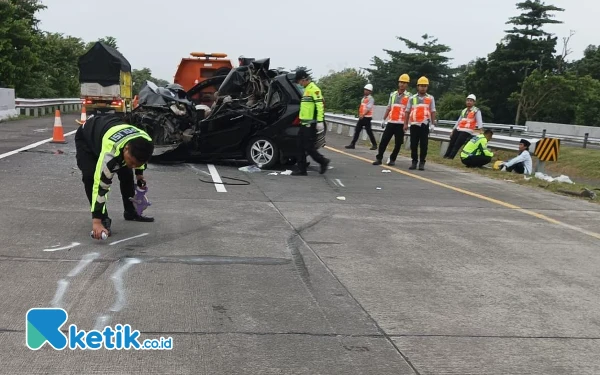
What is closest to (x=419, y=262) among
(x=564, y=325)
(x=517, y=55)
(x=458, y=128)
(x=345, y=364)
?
(x=564, y=325)

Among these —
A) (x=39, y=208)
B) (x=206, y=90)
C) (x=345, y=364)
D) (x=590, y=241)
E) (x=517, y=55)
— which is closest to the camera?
(x=345, y=364)

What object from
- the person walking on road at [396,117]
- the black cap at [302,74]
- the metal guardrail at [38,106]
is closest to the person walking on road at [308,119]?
the black cap at [302,74]

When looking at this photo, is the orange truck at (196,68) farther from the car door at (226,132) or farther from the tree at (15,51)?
the tree at (15,51)

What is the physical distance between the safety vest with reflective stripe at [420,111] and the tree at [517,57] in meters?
45.7

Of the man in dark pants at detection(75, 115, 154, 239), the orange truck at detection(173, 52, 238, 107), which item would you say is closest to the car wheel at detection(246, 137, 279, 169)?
the man in dark pants at detection(75, 115, 154, 239)

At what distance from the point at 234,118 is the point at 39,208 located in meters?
5.00

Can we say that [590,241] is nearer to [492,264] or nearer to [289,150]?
[492,264]

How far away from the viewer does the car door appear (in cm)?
1129

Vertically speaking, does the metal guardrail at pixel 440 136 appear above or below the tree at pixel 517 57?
below

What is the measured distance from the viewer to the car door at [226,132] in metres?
11.3

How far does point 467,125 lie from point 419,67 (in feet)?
157

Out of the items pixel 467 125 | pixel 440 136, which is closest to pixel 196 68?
pixel 440 136

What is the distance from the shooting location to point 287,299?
14.1ft

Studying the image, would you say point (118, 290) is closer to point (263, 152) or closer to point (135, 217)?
point (135, 217)
